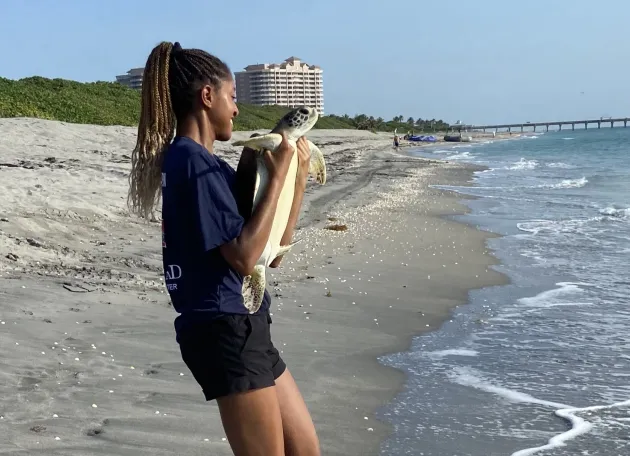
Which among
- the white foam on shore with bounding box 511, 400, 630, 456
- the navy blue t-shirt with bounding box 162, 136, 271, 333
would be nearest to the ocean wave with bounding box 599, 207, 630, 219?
the white foam on shore with bounding box 511, 400, 630, 456

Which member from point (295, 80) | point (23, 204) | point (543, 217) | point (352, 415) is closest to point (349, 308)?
point (352, 415)

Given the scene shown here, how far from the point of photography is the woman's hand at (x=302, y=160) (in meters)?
2.52

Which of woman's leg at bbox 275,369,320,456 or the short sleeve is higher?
the short sleeve

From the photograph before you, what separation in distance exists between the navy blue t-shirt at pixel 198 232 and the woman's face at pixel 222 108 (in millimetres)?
145

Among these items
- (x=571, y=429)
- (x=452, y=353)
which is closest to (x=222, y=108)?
(x=571, y=429)

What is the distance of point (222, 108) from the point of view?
98.0 inches

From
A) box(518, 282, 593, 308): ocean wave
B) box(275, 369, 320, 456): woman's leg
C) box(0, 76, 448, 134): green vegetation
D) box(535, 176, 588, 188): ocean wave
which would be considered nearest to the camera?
box(275, 369, 320, 456): woman's leg

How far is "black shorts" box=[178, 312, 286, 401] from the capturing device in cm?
231

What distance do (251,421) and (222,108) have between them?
91 cm

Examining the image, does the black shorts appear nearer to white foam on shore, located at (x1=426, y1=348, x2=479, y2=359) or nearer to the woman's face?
the woman's face

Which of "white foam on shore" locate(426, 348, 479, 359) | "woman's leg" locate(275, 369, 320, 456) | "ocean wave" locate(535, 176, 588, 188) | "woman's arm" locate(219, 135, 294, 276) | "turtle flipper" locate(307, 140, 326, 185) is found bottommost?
"white foam on shore" locate(426, 348, 479, 359)

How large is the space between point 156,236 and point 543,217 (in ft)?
30.5

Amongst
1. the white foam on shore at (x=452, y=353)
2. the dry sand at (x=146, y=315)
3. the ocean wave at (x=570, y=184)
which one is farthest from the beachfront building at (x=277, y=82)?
the white foam on shore at (x=452, y=353)

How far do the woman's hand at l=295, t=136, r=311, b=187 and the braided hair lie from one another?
30cm
